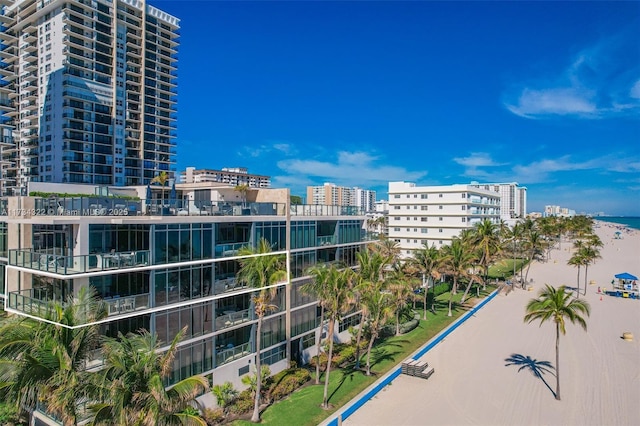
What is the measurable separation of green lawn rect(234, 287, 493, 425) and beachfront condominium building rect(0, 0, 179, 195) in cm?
6944

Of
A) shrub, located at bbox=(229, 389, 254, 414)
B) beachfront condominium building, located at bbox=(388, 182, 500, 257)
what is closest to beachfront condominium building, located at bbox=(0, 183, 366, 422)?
shrub, located at bbox=(229, 389, 254, 414)

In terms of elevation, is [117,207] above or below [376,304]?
above

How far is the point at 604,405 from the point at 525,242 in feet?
170

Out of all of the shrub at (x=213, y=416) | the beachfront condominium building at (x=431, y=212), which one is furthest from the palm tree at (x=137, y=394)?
the beachfront condominium building at (x=431, y=212)

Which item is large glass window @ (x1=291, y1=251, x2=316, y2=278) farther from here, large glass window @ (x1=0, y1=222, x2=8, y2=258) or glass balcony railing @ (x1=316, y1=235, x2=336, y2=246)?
large glass window @ (x1=0, y1=222, x2=8, y2=258)

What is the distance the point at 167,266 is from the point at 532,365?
1031 inches

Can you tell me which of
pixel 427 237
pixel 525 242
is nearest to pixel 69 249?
pixel 427 237

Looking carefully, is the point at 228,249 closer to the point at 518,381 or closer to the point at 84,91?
the point at 518,381

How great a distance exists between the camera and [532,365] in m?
29.7

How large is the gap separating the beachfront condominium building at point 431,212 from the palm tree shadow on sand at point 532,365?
4069 cm

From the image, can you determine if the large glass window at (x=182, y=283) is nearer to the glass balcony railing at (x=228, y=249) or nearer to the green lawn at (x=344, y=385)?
the glass balcony railing at (x=228, y=249)

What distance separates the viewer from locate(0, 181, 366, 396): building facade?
720 inches

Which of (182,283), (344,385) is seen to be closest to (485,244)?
(344,385)

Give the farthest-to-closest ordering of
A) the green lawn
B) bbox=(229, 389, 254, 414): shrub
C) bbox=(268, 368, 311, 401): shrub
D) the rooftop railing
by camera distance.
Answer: bbox=(268, 368, 311, 401): shrub → bbox=(229, 389, 254, 414): shrub → the green lawn → the rooftop railing
